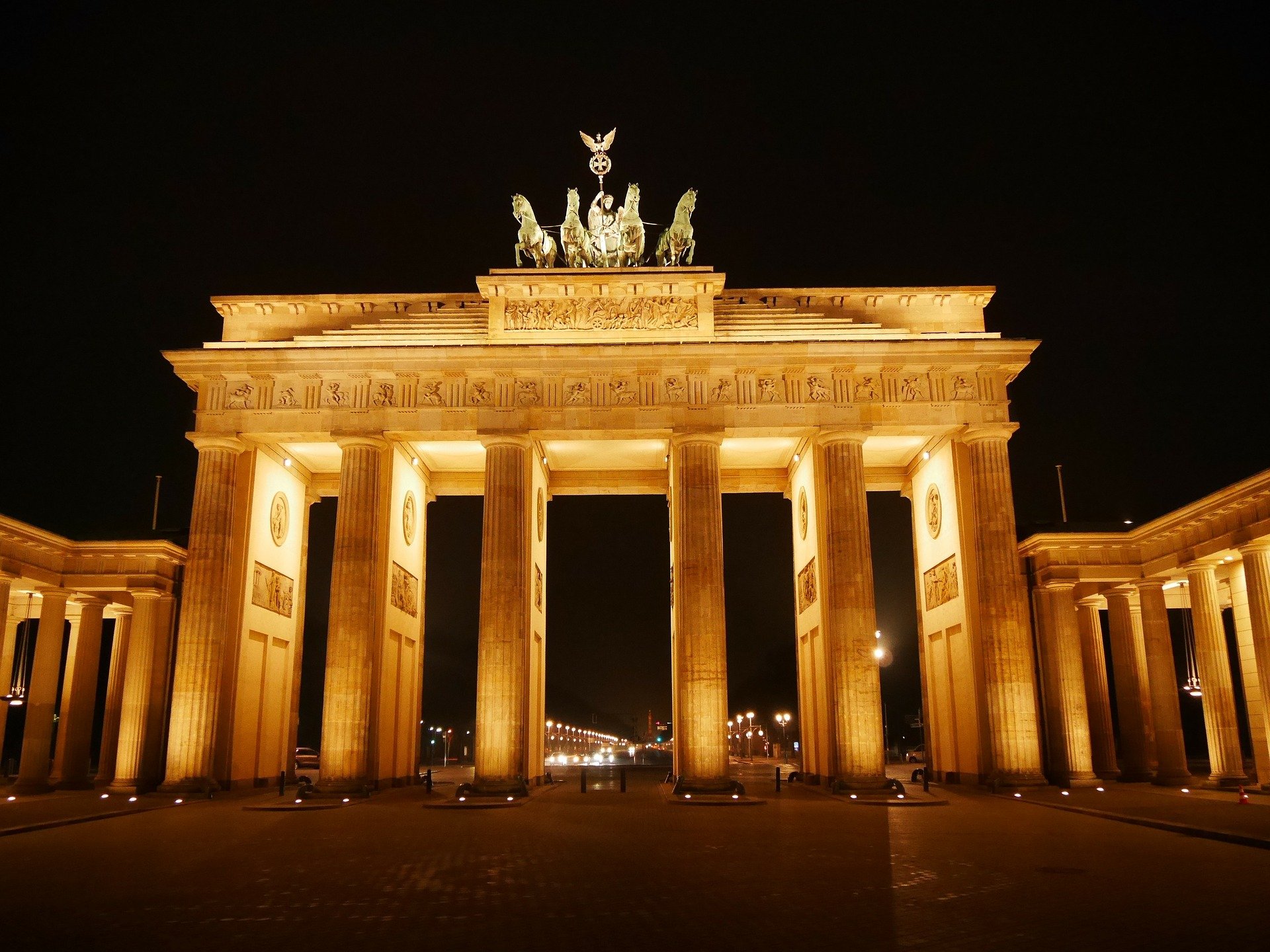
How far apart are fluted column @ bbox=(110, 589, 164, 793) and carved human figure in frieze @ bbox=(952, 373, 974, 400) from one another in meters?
27.7

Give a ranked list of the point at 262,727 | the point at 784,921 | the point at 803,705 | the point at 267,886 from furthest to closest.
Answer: the point at 803,705, the point at 262,727, the point at 267,886, the point at 784,921

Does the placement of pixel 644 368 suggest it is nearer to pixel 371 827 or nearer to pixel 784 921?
pixel 371 827

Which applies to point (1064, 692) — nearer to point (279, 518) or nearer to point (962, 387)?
point (962, 387)

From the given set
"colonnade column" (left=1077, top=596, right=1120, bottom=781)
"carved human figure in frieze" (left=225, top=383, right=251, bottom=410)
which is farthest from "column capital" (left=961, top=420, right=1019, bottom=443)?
"carved human figure in frieze" (left=225, top=383, right=251, bottom=410)

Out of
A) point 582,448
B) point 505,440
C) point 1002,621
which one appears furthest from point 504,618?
point 1002,621

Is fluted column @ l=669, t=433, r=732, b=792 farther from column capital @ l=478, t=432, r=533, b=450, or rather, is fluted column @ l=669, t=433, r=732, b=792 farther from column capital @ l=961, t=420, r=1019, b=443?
column capital @ l=961, t=420, r=1019, b=443

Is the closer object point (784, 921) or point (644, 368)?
point (784, 921)

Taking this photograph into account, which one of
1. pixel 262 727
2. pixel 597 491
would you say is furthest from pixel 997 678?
pixel 262 727

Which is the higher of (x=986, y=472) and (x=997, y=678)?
(x=986, y=472)

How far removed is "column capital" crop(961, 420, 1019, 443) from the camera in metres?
31.9

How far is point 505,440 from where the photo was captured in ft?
106

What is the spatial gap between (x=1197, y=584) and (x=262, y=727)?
31.5 metres

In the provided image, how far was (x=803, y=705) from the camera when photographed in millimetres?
37094

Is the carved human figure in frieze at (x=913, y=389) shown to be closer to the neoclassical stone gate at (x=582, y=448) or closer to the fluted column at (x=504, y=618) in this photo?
the neoclassical stone gate at (x=582, y=448)
